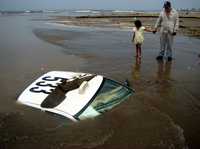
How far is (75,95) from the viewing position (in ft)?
22.0

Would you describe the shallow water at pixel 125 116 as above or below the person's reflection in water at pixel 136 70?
above

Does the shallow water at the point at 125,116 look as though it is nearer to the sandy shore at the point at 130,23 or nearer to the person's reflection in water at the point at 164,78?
the person's reflection in water at the point at 164,78

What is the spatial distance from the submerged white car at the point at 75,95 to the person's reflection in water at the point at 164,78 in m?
0.95

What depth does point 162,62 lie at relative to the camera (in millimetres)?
12227

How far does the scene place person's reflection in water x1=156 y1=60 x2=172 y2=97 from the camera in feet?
27.3

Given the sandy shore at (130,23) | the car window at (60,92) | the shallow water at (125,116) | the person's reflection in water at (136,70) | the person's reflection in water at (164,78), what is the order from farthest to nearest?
the sandy shore at (130,23) → the person's reflection in water at (136,70) → the person's reflection in water at (164,78) → the car window at (60,92) → the shallow water at (125,116)

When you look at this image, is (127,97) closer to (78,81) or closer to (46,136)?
(78,81)

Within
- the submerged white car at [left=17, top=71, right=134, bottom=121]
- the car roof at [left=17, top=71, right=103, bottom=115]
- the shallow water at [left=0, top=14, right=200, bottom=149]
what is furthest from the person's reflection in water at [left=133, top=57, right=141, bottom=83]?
the car roof at [left=17, top=71, right=103, bottom=115]

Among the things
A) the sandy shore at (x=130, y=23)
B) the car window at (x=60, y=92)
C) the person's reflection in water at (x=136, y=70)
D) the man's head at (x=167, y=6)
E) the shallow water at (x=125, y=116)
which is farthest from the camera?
the sandy shore at (x=130, y=23)

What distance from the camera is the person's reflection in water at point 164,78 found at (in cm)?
833

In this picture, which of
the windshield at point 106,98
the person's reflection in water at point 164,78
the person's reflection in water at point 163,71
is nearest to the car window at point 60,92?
the windshield at point 106,98

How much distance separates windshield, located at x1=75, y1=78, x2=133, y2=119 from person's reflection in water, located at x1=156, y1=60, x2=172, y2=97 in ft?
3.24

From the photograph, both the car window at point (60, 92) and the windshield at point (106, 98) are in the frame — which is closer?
the windshield at point (106, 98)

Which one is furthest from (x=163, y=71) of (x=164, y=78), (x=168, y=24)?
(x=168, y=24)
